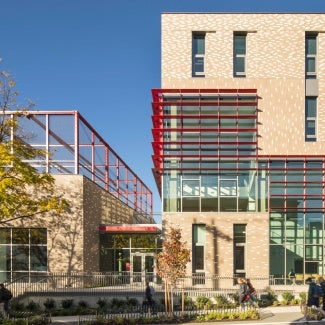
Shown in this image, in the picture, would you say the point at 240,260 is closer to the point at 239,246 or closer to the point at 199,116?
the point at 239,246

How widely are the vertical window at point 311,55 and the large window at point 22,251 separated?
2023cm

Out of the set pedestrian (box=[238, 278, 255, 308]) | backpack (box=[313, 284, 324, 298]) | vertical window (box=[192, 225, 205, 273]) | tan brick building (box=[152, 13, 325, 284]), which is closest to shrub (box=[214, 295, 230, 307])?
pedestrian (box=[238, 278, 255, 308])

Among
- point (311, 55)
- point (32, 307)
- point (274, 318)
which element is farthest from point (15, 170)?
point (311, 55)

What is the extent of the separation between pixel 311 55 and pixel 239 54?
4801 mm

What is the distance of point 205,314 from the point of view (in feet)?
59.6

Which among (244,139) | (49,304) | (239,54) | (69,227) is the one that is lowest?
(49,304)

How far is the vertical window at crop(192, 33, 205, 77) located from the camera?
30.1 m

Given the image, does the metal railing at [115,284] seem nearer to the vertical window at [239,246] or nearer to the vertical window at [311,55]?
the vertical window at [239,246]

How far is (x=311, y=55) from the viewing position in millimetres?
29938

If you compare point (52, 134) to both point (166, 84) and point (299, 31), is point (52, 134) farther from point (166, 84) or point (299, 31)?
point (299, 31)

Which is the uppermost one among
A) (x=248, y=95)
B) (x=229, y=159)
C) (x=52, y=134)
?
(x=248, y=95)

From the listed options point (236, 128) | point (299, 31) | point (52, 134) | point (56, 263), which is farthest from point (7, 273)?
point (299, 31)

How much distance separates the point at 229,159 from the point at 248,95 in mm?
4480

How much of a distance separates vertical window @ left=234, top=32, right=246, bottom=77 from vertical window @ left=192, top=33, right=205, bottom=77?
2228mm
